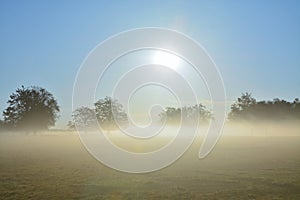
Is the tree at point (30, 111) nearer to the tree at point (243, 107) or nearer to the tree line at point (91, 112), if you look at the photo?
the tree line at point (91, 112)

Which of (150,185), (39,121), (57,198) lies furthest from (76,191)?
(39,121)

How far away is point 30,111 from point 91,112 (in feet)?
55.8

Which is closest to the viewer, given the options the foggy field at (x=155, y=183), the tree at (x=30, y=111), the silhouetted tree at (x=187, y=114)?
the foggy field at (x=155, y=183)

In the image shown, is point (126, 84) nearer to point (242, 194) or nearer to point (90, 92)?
point (90, 92)

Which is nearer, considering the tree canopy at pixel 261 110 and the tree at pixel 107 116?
the tree at pixel 107 116

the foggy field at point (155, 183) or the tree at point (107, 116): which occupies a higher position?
the tree at point (107, 116)

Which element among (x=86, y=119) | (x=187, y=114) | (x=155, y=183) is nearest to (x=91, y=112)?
(x=86, y=119)

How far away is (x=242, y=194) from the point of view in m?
17.5

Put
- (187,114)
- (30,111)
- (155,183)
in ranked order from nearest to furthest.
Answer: (155,183), (30,111), (187,114)

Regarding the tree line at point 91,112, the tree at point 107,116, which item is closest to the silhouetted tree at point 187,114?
the tree line at point 91,112

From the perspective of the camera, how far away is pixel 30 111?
272 feet

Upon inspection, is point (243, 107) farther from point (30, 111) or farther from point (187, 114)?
point (30, 111)

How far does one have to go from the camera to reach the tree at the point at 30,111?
269ft

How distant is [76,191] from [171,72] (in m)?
19.8
